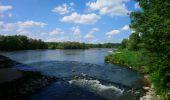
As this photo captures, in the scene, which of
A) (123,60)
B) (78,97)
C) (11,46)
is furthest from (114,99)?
(11,46)

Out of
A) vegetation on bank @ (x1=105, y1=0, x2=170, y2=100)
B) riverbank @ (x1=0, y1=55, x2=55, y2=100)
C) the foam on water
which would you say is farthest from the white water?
vegetation on bank @ (x1=105, y1=0, x2=170, y2=100)

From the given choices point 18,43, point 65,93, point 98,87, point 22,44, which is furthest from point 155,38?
point 22,44

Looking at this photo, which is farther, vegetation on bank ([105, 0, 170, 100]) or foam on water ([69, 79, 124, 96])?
foam on water ([69, 79, 124, 96])

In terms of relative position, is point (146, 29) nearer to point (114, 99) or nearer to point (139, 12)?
point (139, 12)

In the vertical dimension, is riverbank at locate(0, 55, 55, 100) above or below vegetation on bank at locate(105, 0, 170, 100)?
below

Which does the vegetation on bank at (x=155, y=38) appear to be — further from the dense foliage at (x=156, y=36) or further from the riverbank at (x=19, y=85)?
the riverbank at (x=19, y=85)

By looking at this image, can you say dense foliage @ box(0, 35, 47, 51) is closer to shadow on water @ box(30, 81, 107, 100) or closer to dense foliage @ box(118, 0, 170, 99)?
shadow on water @ box(30, 81, 107, 100)

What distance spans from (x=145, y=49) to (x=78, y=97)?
8.44 metres

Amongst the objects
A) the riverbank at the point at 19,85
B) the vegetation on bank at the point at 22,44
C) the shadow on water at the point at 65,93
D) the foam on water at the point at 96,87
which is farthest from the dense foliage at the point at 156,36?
the vegetation on bank at the point at 22,44

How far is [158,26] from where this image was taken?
16.9m

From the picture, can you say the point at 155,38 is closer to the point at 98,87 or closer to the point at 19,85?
the point at 98,87

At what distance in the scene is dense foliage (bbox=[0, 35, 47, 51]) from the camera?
123 m

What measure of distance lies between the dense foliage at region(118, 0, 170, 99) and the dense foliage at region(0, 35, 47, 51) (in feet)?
361

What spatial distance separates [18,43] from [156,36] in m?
120
